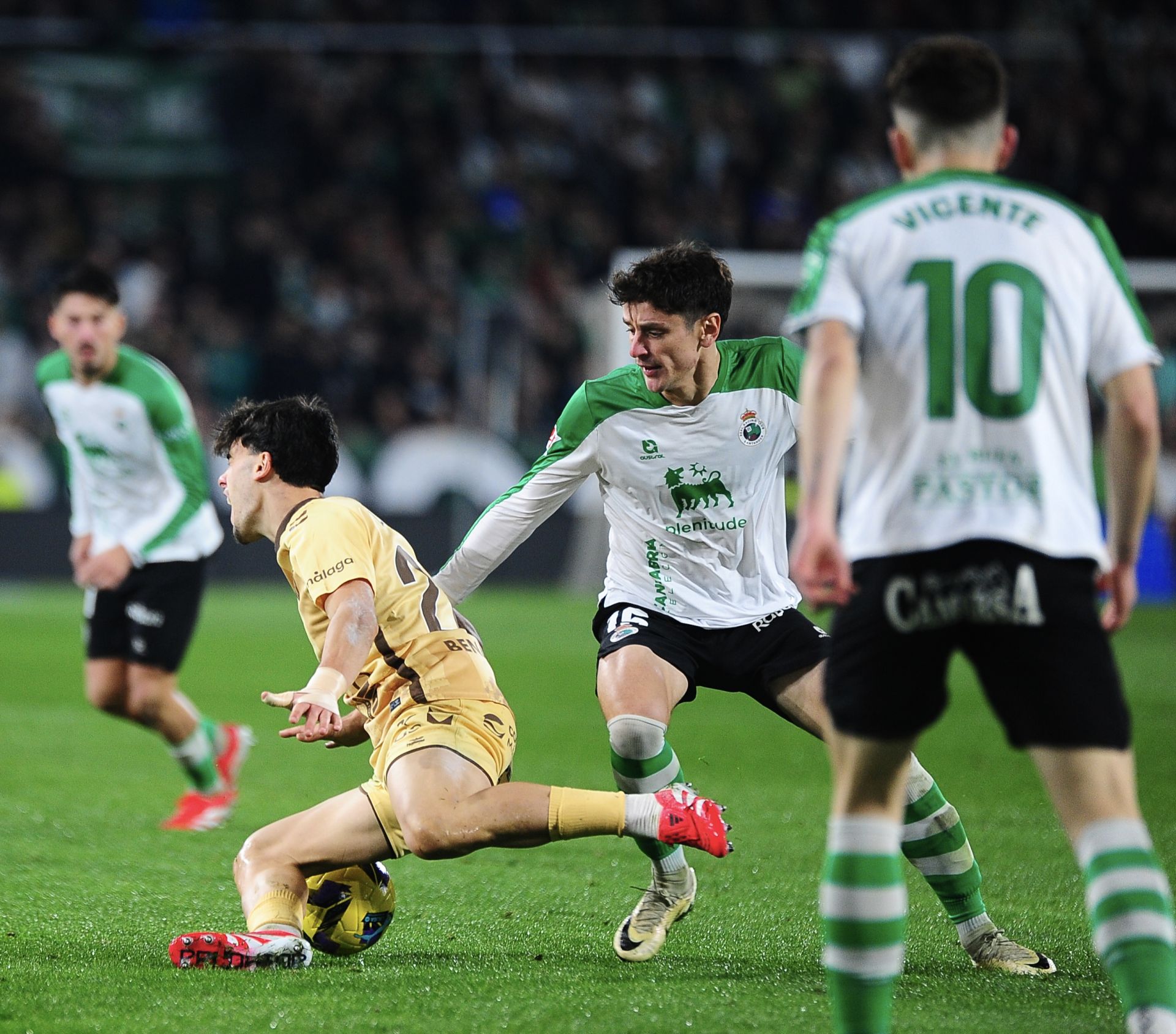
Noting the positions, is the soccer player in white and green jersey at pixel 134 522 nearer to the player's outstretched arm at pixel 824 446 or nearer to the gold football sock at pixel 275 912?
the gold football sock at pixel 275 912

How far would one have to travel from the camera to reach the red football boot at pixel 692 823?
12.2 ft

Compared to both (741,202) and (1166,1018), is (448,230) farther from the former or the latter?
(1166,1018)

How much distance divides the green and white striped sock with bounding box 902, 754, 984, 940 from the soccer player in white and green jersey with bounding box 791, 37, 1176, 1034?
1165 mm

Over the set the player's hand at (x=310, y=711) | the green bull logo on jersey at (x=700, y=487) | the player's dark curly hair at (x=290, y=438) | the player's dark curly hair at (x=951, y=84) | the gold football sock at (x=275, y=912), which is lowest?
the gold football sock at (x=275, y=912)

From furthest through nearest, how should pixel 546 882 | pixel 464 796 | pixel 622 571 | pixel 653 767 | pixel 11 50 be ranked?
1. pixel 11 50
2. pixel 546 882
3. pixel 622 571
4. pixel 653 767
5. pixel 464 796

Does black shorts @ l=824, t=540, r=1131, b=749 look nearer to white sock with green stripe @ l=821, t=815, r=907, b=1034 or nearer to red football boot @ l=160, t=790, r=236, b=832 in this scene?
white sock with green stripe @ l=821, t=815, r=907, b=1034

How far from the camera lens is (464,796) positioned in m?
3.98

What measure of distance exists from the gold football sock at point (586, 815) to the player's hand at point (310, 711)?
2.00 ft

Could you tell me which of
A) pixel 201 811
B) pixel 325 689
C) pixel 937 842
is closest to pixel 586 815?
pixel 325 689

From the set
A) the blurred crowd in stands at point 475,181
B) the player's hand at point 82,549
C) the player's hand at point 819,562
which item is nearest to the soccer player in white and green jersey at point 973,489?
the player's hand at point 819,562

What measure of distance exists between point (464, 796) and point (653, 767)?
2.10 ft

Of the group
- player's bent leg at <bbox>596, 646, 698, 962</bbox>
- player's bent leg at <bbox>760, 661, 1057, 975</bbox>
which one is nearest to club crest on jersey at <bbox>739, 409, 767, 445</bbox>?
player's bent leg at <bbox>596, 646, 698, 962</bbox>

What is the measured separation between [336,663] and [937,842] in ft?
5.44

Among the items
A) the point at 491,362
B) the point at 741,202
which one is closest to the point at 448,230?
the point at 491,362
